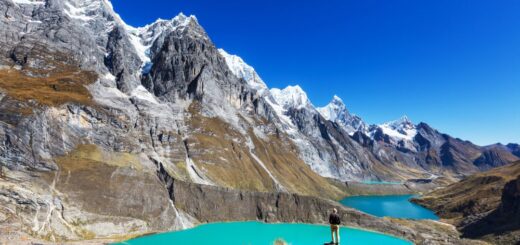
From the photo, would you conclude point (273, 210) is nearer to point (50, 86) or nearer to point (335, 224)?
point (50, 86)

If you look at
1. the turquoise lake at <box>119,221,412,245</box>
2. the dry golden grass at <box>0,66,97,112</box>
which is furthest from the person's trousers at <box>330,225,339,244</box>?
the dry golden grass at <box>0,66,97,112</box>

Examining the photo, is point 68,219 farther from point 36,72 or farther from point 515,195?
point 515,195

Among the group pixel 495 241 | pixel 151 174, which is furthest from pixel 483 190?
pixel 151 174

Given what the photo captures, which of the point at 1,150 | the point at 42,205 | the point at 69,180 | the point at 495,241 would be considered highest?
the point at 1,150

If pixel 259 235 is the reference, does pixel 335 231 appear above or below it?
above

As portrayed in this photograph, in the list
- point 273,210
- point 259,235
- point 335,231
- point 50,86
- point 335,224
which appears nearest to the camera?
point 335,224

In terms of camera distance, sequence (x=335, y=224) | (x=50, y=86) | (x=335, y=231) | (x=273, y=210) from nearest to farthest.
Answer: (x=335, y=224) → (x=335, y=231) → (x=273, y=210) → (x=50, y=86)

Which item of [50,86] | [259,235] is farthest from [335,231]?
[50,86]

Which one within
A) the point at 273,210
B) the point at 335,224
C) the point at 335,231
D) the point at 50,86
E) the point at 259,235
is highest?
the point at 50,86

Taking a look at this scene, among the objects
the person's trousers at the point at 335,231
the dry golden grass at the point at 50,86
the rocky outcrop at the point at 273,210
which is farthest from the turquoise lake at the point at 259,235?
the person's trousers at the point at 335,231

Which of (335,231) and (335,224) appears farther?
(335,231)
